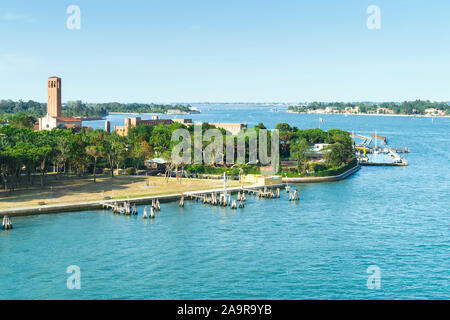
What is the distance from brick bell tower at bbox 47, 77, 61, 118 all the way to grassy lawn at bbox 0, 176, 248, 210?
112m

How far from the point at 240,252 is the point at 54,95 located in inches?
6192

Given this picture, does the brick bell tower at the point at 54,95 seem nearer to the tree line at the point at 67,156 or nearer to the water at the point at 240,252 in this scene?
the tree line at the point at 67,156

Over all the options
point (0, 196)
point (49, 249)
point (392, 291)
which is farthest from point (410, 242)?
point (0, 196)

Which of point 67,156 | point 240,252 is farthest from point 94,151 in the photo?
point 240,252

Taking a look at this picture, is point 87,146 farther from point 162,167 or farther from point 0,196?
point 0,196

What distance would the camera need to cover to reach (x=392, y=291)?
38.1 meters

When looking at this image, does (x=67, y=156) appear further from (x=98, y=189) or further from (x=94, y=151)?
(x=98, y=189)

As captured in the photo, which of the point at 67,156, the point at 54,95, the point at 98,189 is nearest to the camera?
the point at 98,189

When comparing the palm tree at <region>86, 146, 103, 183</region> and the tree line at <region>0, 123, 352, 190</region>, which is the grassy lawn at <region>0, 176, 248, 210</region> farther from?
the palm tree at <region>86, 146, 103, 183</region>

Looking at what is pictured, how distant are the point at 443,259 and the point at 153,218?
102 ft

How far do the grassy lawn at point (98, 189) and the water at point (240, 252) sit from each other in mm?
5094

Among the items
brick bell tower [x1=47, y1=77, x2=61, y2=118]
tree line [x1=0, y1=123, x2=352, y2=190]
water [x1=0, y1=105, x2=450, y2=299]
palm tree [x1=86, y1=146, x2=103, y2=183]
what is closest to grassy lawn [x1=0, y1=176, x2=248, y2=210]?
tree line [x1=0, y1=123, x2=352, y2=190]

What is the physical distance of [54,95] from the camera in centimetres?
18750
